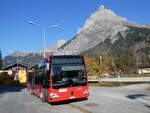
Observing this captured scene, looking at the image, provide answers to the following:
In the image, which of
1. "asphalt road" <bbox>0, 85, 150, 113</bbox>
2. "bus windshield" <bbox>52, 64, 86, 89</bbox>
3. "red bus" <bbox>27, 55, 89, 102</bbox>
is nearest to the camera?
"asphalt road" <bbox>0, 85, 150, 113</bbox>

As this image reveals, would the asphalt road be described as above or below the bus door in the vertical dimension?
below

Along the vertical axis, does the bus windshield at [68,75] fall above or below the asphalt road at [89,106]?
above

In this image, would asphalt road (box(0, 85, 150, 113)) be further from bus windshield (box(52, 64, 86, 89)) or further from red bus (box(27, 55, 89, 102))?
bus windshield (box(52, 64, 86, 89))

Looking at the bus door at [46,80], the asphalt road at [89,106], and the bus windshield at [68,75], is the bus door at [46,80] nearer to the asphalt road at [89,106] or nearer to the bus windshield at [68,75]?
the bus windshield at [68,75]

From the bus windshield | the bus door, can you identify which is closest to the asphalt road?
the bus door

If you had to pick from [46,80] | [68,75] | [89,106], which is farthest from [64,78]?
[89,106]

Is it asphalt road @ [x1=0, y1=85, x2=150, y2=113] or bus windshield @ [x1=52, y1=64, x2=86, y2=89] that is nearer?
asphalt road @ [x1=0, y1=85, x2=150, y2=113]

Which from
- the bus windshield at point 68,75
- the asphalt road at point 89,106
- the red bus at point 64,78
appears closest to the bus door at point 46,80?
the red bus at point 64,78

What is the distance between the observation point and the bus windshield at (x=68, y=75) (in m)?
13.5

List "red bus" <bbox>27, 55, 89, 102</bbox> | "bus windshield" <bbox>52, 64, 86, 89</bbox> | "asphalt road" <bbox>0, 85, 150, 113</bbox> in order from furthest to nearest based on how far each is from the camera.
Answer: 1. "bus windshield" <bbox>52, 64, 86, 89</bbox>
2. "red bus" <bbox>27, 55, 89, 102</bbox>
3. "asphalt road" <bbox>0, 85, 150, 113</bbox>

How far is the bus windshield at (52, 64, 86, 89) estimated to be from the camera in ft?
44.4

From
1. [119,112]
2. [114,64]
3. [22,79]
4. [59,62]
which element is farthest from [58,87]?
[114,64]

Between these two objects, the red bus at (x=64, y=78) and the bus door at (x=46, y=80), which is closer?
the red bus at (x=64, y=78)

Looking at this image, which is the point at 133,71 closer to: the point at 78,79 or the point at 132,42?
the point at 78,79
